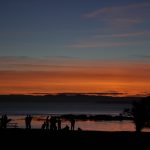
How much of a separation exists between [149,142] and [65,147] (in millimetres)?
5944

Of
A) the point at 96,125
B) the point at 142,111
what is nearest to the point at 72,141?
the point at 142,111

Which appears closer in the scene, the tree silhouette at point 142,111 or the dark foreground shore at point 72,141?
the dark foreground shore at point 72,141

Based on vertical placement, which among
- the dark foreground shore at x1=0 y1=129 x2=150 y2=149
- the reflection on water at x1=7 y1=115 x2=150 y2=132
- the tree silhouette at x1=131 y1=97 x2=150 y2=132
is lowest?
the reflection on water at x1=7 y1=115 x2=150 y2=132

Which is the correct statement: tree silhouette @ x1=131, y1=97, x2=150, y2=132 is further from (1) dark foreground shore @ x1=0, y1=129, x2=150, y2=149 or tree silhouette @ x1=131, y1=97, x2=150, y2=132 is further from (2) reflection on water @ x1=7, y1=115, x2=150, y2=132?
(2) reflection on water @ x1=7, y1=115, x2=150, y2=132

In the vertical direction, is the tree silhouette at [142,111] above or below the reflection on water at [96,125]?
above

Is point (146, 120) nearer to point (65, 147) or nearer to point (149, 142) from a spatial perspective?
point (149, 142)

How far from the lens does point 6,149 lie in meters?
21.2

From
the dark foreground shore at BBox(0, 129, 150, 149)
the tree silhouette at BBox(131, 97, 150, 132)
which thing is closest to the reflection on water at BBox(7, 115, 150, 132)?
the tree silhouette at BBox(131, 97, 150, 132)

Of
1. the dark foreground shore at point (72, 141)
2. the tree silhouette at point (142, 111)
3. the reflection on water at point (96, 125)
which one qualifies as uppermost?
the tree silhouette at point (142, 111)

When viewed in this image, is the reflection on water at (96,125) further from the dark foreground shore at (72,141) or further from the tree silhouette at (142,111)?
the dark foreground shore at (72,141)

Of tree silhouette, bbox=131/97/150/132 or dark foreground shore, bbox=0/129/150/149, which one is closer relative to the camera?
dark foreground shore, bbox=0/129/150/149

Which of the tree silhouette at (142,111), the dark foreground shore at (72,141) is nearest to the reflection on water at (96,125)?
the tree silhouette at (142,111)

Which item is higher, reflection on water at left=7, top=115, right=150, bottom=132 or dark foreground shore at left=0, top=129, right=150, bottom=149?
dark foreground shore at left=0, top=129, right=150, bottom=149

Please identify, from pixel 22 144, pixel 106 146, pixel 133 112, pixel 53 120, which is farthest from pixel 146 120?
pixel 22 144
